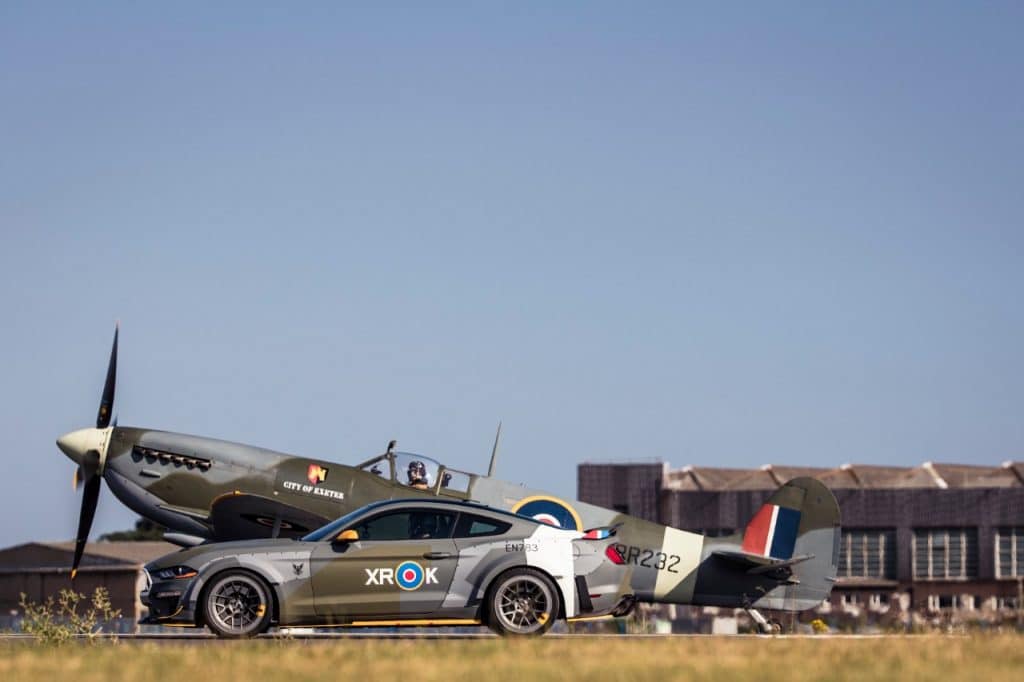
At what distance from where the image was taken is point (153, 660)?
1272cm

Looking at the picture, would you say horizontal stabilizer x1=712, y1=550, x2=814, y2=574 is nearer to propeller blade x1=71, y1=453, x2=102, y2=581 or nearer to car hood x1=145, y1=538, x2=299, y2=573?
car hood x1=145, y1=538, x2=299, y2=573

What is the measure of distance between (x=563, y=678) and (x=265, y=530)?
1043cm

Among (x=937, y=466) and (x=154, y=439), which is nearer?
(x=154, y=439)

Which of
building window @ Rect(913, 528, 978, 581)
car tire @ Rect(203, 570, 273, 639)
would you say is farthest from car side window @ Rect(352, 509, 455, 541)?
building window @ Rect(913, 528, 978, 581)

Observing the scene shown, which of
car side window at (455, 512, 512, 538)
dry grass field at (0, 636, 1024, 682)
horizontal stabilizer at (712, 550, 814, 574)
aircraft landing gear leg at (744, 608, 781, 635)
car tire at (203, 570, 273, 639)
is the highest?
car side window at (455, 512, 512, 538)

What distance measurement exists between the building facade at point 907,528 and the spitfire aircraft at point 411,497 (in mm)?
59999

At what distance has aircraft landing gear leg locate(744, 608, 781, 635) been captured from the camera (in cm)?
2002

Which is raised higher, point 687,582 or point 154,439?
point 154,439

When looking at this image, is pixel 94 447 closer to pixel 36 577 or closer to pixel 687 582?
pixel 687 582

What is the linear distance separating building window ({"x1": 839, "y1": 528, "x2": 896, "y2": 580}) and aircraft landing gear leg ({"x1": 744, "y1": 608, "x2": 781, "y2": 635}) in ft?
211

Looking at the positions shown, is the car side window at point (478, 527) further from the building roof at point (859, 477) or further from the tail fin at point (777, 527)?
the building roof at point (859, 477)

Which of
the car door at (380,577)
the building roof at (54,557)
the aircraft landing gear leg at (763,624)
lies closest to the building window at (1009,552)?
the building roof at (54,557)

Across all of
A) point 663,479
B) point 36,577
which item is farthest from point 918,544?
→ point 36,577

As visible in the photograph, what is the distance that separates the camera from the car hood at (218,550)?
15.7 m
